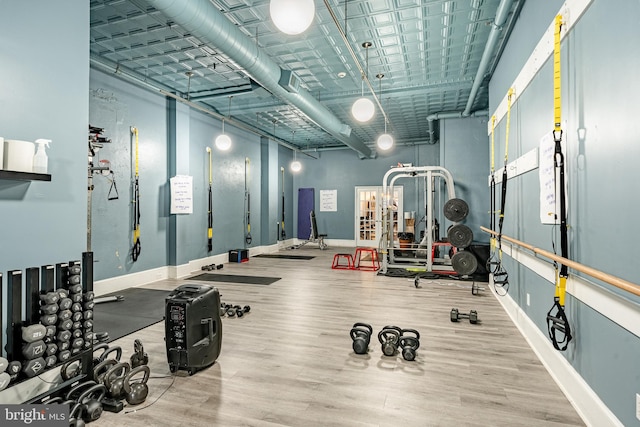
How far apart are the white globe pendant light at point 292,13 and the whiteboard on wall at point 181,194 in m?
4.54

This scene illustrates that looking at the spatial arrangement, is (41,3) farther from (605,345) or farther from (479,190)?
(479,190)

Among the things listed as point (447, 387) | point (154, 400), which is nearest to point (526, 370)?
point (447, 387)

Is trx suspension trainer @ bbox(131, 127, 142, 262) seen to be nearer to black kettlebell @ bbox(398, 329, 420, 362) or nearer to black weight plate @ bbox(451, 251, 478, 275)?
black kettlebell @ bbox(398, 329, 420, 362)

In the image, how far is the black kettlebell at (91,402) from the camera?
203 centimetres

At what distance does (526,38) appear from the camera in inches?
135

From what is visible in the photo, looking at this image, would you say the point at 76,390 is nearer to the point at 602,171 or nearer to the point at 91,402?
the point at 91,402

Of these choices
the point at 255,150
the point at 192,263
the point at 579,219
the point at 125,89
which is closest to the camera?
the point at 579,219

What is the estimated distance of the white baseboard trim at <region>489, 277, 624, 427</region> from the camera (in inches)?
74.1

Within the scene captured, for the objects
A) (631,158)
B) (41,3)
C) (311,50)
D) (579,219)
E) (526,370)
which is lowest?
(526,370)

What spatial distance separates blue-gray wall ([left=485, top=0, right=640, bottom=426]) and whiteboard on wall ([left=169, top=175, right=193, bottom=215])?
5610 millimetres

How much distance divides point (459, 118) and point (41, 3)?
7331 mm

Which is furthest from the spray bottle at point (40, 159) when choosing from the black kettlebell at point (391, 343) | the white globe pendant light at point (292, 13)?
the black kettlebell at point (391, 343)

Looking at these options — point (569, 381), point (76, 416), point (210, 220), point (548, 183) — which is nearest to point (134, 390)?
point (76, 416)

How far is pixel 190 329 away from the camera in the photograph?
2.54m
